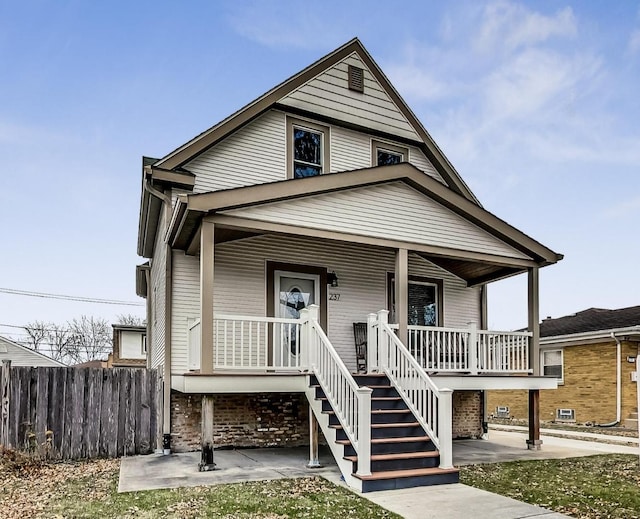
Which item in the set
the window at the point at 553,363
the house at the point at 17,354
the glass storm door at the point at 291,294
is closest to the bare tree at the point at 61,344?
the house at the point at 17,354

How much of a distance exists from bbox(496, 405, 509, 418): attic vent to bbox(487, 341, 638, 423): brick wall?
6.72ft

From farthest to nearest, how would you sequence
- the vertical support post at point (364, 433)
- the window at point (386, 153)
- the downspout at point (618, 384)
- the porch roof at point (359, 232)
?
the downspout at point (618, 384), the window at point (386, 153), the porch roof at point (359, 232), the vertical support post at point (364, 433)

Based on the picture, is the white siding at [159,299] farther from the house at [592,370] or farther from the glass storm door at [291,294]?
the house at [592,370]

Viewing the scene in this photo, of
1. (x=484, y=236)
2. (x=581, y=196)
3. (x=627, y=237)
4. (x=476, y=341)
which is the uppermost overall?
(x=581, y=196)

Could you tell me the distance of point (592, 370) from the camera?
18625 millimetres

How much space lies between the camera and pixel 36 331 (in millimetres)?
53688

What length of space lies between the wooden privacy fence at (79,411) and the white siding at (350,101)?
254 inches

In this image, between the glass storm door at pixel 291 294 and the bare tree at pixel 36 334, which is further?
the bare tree at pixel 36 334

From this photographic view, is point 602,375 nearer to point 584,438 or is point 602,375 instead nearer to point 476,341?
point 584,438

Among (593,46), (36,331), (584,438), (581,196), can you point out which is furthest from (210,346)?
(36,331)

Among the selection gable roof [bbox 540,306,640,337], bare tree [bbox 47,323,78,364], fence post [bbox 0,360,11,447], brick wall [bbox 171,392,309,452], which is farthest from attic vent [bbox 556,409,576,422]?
bare tree [bbox 47,323,78,364]

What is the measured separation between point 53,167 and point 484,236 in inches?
745

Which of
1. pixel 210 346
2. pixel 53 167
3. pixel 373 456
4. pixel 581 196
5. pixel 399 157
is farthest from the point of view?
pixel 53 167

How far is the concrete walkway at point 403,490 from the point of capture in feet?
21.2
